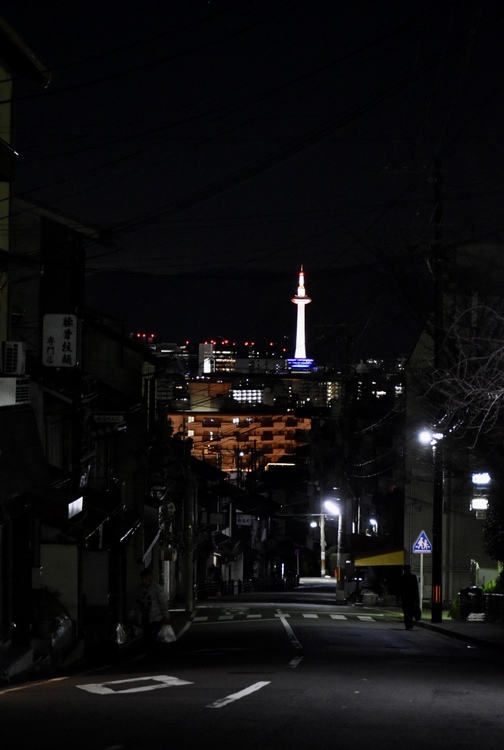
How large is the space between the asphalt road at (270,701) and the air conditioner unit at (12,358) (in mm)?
6275

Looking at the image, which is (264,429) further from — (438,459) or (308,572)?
(438,459)

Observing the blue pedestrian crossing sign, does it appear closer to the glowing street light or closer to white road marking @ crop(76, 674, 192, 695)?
the glowing street light

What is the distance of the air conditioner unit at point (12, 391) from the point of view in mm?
21328

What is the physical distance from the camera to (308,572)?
123250mm

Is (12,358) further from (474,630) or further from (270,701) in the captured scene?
(474,630)

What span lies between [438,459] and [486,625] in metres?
5.53

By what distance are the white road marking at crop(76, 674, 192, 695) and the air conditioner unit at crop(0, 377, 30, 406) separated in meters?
7.13

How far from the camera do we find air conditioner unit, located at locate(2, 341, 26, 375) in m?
21.7

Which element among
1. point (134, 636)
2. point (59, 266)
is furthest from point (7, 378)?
point (134, 636)

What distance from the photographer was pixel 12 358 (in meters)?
21.8

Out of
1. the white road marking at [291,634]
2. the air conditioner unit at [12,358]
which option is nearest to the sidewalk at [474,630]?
the white road marking at [291,634]

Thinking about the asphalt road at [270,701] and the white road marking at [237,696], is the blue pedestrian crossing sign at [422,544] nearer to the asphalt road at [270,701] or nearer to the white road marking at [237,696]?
the asphalt road at [270,701]

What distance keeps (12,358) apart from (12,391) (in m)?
0.68

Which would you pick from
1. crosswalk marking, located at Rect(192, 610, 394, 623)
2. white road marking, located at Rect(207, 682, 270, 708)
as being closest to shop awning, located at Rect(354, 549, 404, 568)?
crosswalk marking, located at Rect(192, 610, 394, 623)
